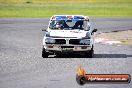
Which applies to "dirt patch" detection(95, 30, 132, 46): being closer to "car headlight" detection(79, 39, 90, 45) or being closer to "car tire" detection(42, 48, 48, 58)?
"car headlight" detection(79, 39, 90, 45)

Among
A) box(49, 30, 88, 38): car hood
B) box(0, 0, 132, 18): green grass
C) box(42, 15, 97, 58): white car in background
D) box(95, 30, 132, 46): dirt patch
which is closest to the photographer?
box(42, 15, 97, 58): white car in background

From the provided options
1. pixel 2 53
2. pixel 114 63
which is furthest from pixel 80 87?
pixel 2 53

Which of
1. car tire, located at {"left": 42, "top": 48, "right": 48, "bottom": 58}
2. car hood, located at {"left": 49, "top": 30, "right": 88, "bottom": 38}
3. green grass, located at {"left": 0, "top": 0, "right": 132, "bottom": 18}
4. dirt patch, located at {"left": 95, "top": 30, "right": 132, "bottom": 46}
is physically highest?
car hood, located at {"left": 49, "top": 30, "right": 88, "bottom": 38}

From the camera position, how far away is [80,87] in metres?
13.9

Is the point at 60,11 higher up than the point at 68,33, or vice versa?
the point at 68,33

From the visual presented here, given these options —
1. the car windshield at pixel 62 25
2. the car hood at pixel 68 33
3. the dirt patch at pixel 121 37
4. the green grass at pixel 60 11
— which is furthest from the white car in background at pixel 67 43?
the green grass at pixel 60 11

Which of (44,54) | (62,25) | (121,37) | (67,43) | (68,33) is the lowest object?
(121,37)

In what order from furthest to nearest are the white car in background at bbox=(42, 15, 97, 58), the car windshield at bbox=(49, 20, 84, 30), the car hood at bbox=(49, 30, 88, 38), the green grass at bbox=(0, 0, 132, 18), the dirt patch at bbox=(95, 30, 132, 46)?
1. the green grass at bbox=(0, 0, 132, 18)
2. the dirt patch at bbox=(95, 30, 132, 46)
3. the car windshield at bbox=(49, 20, 84, 30)
4. the car hood at bbox=(49, 30, 88, 38)
5. the white car in background at bbox=(42, 15, 97, 58)

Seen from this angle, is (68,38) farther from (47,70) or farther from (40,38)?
(40,38)

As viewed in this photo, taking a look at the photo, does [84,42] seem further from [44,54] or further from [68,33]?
[44,54]

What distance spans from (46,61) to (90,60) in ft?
5.32

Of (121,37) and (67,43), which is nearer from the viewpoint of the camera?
(67,43)

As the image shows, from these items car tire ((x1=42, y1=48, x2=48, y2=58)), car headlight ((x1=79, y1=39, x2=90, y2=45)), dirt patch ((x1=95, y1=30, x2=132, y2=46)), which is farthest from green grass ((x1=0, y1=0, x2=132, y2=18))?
car headlight ((x1=79, y1=39, x2=90, y2=45))

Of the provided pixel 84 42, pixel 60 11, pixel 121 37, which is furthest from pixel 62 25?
pixel 60 11
